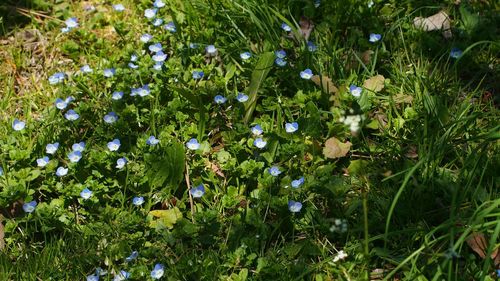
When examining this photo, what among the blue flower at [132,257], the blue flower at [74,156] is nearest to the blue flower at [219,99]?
the blue flower at [74,156]

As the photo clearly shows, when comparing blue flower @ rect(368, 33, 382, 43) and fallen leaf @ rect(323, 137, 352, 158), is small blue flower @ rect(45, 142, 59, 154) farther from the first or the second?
blue flower @ rect(368, 33, 382, 43)

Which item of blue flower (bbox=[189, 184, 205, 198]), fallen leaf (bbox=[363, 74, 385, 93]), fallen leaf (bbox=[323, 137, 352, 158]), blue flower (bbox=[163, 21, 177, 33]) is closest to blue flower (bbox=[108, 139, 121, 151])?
blue flower (bbox=[189, 184, 205, 198])

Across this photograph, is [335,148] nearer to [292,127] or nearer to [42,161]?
[292,127]

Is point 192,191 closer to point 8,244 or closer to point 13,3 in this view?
point 8,244

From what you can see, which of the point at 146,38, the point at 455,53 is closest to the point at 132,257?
the point at 146,38

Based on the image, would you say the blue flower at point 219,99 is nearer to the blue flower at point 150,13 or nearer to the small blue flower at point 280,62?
the small blue flower at point 280,62

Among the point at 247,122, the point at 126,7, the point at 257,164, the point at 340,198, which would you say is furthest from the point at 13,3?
the point at 340,198
